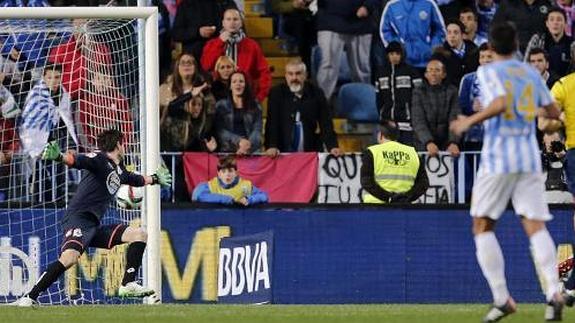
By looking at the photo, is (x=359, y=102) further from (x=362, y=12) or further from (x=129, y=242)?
(x=129, y=242)

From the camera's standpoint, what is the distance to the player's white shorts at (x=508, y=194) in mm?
12203

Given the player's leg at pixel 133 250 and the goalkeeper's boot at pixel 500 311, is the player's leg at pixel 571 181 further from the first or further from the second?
the player's leg at pixel 133 250

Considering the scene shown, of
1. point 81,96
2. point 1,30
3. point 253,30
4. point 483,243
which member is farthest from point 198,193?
point 483,243

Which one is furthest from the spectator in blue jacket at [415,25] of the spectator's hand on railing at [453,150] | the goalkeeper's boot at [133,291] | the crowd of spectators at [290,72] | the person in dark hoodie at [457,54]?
the goalkeeper's boot at [133,291]

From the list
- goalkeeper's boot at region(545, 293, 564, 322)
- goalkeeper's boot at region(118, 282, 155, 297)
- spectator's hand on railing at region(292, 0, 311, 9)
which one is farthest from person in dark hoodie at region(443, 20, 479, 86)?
goalkeeper's boot at region(545, 293, 564, 322)

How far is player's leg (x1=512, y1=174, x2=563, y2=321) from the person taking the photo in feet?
40.1

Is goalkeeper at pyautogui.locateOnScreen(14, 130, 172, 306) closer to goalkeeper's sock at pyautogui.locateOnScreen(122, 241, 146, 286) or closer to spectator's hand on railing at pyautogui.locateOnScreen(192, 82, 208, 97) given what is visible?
goalkeeper's sock at pyautogui.locateOnScreen(122, 241, 146, 286)

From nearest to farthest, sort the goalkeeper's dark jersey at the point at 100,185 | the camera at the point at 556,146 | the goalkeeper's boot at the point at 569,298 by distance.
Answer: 1. the goalkeeper's boot at the point at 569,298
2. the goalkeeper's dark jersey at the point at 100,185
3. the camera at the point at 556,146

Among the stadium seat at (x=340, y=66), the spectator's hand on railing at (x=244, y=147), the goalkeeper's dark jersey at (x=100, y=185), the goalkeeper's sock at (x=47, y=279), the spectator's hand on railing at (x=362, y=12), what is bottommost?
the goalkeeper's sock at (x=47, y=279)

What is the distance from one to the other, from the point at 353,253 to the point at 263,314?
17.8 feet

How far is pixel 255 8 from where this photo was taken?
23219 mm

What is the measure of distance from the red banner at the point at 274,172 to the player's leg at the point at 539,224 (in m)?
7.26

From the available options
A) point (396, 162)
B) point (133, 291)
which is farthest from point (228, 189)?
point (133, 291)

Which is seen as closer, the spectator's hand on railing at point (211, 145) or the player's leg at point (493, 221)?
the player's leg at point (493, 221)
